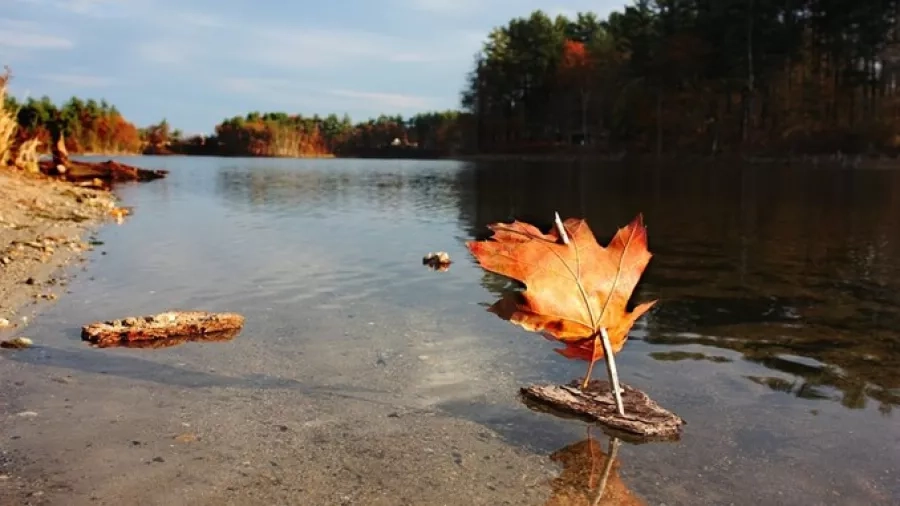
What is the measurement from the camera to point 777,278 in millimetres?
11781

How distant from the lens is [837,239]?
16.4 m

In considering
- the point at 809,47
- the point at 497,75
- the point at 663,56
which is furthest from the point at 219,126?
the point at 809,47

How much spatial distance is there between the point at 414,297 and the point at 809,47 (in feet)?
211

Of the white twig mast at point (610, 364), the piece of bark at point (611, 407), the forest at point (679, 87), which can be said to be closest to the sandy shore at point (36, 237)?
the piece of bark at point (611, 407)

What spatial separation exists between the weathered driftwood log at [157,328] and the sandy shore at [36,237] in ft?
2.84

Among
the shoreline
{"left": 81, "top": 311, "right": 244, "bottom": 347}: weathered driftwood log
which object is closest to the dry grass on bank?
{"left": 81, "top": 311, "right": 244, "bottom": 347}: weathered driftwood log

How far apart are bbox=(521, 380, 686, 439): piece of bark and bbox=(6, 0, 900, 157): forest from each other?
35.1 meters

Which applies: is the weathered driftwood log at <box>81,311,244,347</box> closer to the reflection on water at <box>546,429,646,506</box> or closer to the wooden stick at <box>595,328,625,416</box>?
the wooden stick at <box>595,328,625,416</box>

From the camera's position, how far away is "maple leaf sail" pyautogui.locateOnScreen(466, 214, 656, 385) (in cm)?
523

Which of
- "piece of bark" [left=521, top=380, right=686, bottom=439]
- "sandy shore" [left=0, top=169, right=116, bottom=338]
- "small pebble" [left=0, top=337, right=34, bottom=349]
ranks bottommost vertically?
"piece of bark" [left=521, top=380, right=686, bottom=439]

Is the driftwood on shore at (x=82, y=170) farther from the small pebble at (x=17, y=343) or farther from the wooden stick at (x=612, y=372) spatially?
the wooden stick at (x=612, y=372)

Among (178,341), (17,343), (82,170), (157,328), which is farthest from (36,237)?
(82,170)

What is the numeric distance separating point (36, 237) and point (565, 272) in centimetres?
1148

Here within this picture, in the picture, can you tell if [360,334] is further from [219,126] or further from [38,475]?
[219,126]
